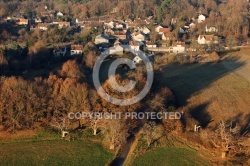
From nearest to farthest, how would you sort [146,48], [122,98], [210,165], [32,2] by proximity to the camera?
[210,165], [122,98], [146,48], [32,2]

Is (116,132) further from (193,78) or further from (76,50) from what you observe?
(76,50)

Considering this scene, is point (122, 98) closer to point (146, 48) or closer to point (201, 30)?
point (146, 48)

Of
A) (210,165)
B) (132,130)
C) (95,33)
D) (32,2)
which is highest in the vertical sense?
(32,2)

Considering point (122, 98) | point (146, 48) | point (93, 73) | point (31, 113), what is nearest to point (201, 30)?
point (146, 48)

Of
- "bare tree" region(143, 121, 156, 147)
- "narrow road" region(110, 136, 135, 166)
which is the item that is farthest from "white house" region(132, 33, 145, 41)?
"bare tree" region(143, 121, 156, 147)

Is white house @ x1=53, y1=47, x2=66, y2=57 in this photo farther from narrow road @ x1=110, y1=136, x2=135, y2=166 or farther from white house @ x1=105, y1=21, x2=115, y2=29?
narrow road @ x1=110, y1=136, x2=135, y2=166
